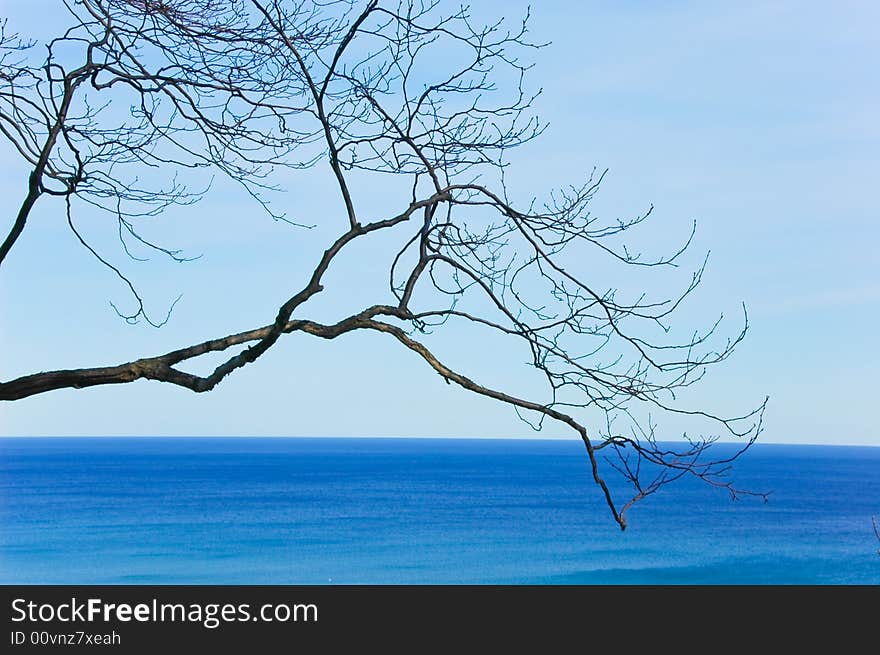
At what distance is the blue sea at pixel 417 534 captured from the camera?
1922 inches

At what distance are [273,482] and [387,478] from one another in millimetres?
13001

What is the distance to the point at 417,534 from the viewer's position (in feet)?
202

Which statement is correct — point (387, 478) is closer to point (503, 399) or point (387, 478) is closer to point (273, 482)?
point (273, 482)

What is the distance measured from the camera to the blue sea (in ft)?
160

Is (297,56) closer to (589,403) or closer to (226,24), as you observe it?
(226,24)

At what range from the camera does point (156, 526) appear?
63.4 meters

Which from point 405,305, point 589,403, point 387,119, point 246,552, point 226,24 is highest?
point 226,24

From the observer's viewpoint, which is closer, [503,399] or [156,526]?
[503,399]

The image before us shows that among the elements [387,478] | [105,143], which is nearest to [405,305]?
[105,143]
